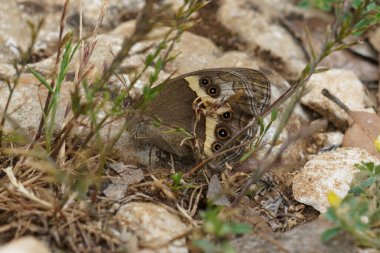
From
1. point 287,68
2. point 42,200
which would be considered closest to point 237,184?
point 42,200

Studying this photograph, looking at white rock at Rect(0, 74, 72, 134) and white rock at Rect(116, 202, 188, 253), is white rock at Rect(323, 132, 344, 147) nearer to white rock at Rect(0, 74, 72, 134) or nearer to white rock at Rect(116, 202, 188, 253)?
white rock at Rect(116, 202, 188, 253)

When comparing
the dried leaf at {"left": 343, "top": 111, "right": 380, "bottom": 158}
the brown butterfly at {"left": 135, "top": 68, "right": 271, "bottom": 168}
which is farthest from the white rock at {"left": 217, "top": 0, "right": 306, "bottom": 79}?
the brown butterfly at {"left": 135, "top": 68, "right": 271, "bottom": 168}

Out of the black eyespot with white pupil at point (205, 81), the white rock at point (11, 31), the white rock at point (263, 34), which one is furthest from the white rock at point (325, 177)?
the white rock at point (11, 31)

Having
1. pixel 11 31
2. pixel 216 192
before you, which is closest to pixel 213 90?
pixel 216 192

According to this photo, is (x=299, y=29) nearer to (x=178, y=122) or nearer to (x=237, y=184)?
(x=178, y=122)

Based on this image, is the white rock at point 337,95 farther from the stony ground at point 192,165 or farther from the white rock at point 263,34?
the white rock at point 263,34
